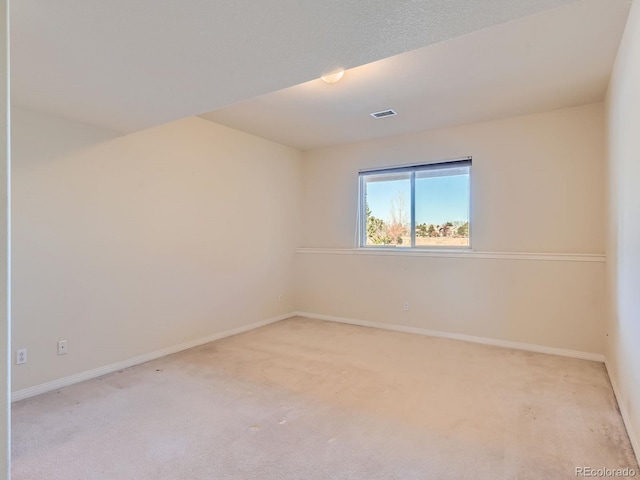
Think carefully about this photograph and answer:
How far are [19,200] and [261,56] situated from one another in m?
2.16

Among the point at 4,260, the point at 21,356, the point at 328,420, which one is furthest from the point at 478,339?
the point at 21,356

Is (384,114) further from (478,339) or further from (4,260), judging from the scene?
(4,260)

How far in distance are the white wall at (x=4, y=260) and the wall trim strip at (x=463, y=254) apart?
3897 millimetres

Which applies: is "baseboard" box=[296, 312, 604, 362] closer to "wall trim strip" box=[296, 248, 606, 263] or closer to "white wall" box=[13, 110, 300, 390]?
"wall trim strip" box=[296, 248, 606, 263]

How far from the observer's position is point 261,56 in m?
1.83

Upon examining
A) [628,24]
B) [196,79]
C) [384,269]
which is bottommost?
[384,269]

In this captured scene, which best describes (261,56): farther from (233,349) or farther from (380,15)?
(233,349)

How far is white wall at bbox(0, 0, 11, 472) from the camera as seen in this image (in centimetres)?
123

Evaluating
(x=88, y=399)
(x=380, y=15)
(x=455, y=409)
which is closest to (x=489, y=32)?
(x=380, y=15)

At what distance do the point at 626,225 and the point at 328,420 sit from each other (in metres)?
2.30

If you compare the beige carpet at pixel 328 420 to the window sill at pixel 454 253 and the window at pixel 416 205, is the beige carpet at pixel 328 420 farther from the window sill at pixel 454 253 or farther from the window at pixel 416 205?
the window at pixel 416 205

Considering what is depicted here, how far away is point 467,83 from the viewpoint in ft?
9.55

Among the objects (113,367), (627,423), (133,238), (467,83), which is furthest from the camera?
(133,238)

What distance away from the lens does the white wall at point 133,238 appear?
2.66m
